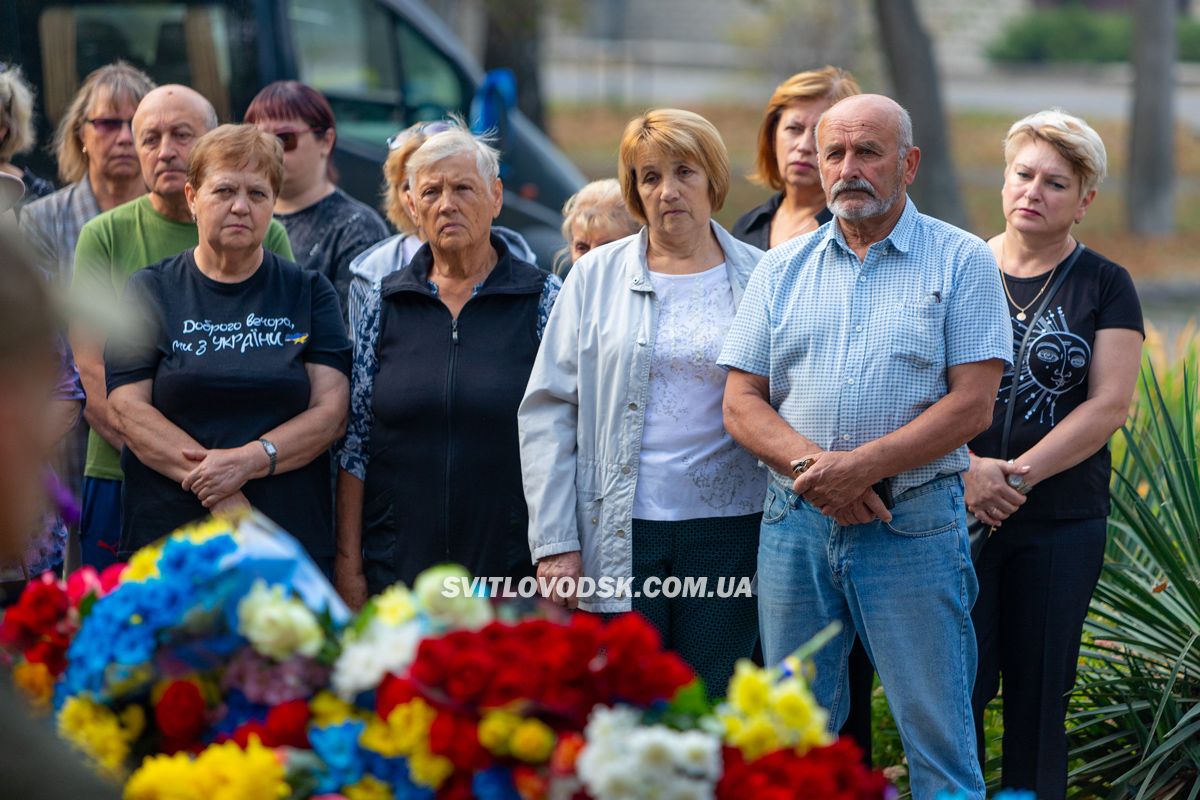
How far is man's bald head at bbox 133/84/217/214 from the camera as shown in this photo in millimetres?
4719

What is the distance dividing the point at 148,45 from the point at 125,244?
11.7 ft

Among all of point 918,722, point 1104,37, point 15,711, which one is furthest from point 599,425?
point 1104,37

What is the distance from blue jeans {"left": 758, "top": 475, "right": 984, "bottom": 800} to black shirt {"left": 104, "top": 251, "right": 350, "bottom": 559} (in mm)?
1407

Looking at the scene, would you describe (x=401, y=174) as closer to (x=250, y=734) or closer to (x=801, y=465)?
(x=801, y=465)

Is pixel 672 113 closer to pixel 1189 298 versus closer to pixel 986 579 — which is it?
pixel 986 579

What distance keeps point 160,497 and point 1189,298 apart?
47.4 ft

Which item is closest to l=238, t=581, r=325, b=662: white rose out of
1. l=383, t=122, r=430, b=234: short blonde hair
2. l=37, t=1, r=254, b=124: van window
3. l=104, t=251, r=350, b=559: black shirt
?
l=104, t=251, r=350, b=559: black shirt

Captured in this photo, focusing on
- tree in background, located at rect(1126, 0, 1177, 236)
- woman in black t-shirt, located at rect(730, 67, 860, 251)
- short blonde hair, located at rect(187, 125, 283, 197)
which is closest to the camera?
short blonde hair, located at rect(187, 125, 283, 197)

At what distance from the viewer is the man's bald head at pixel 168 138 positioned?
472 cm

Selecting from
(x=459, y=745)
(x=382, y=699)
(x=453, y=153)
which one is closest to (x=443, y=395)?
(x=453, y=153)

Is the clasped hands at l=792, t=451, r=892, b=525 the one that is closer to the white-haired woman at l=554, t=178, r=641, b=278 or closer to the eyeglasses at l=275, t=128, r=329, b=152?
the white-haired woman at l=554, t=178, r=641, b=278

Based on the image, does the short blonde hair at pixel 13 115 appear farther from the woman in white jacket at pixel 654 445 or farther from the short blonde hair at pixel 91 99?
the woman in white jacket at pixel 654 445

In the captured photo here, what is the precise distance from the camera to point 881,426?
11.8 ft

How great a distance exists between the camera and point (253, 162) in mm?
4285
